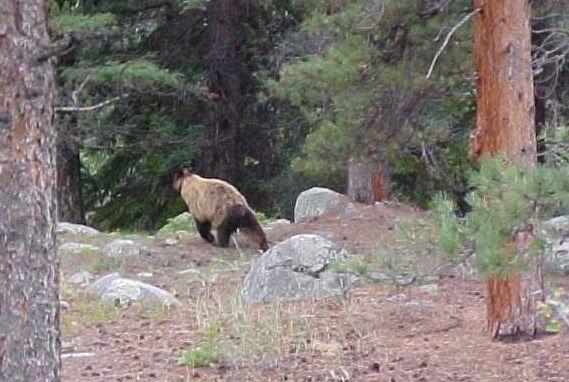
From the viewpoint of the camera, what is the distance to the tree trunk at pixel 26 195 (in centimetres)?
492

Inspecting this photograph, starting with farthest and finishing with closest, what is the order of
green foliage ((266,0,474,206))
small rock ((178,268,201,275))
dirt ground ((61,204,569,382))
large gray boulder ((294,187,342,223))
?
large gray boulder ((294,187,342,223))
small rock ((178,268,201,275))
green foliage ((266,0,474,206))
dirt ground ((61,204,569,382))

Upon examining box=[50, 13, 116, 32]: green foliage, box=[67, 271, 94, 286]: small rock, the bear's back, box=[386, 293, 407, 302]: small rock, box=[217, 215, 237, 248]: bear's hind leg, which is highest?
box=[50, 13, 116, 32]: green foliage

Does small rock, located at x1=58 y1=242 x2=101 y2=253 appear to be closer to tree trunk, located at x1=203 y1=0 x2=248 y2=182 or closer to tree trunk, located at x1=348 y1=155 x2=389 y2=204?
tree trunk, located at x1=348 y1=155 x2=389 y2=204

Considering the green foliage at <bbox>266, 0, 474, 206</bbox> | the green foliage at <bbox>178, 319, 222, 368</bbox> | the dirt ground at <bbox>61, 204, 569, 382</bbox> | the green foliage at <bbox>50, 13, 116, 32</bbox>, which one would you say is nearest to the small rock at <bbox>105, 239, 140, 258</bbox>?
the dirt ground at <bbox>61, 204, 569, 382</bbox>

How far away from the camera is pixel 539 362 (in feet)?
22.5

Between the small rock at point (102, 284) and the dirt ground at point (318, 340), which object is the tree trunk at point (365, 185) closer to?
the small rock at point (102, 284)

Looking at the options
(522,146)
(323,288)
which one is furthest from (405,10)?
(323,288)

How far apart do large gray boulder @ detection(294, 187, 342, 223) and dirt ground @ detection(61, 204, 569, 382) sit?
533cm

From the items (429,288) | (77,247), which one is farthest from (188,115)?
(429,288)

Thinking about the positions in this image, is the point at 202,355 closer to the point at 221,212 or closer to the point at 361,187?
the point at 221,212

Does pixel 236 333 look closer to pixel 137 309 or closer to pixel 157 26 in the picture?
pixel 137 309

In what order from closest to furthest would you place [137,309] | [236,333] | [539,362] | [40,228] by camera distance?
[40,228], [539,362], [236,333], [137,309]

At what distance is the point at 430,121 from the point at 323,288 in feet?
5.31

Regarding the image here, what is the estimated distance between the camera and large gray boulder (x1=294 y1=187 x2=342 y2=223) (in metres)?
15.4
